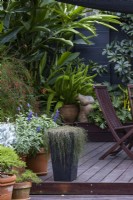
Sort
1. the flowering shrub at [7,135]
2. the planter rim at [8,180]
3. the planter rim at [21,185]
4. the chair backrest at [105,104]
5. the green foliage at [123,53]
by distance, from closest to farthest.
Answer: the planter rim at [8,180] < the planter rim at [21,185] < the flowering shrub at [7,135] < the chair backrest at [105,104] < the green foliage at [123,53]

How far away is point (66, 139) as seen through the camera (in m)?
5.43

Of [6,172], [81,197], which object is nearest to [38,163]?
[81,197]

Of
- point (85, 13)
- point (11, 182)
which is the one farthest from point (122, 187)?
point (85, 13)

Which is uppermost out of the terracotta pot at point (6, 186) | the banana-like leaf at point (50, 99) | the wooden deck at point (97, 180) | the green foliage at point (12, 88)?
the green foliage at point (12, 88)

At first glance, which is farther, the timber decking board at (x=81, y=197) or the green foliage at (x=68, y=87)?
the green foliage at (x=68, y=87)

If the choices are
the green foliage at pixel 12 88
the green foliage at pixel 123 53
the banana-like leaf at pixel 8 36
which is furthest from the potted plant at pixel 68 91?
the green foliage at pixel 12 88

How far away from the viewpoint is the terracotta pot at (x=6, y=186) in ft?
15.1

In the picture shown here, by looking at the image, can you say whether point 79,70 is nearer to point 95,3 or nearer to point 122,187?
point 122,187

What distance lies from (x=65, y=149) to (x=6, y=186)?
973 mm

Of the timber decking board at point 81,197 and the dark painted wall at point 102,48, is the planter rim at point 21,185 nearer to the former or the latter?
the timber decking board at point 81,197

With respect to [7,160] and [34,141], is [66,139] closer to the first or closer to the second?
[34,141]

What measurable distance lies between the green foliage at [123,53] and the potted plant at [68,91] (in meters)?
0.51

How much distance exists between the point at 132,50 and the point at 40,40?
1387 mm

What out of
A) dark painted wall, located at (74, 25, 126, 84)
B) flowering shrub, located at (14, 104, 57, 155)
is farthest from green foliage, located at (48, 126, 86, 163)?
dark painted wall, located at (74, 25, 126, 84)
